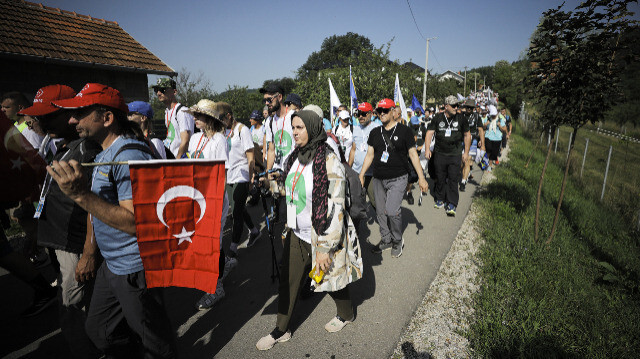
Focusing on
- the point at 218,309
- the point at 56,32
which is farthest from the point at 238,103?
the point at 218,309

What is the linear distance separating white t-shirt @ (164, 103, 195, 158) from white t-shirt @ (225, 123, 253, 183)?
0.93 m

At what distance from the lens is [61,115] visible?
7.65ft

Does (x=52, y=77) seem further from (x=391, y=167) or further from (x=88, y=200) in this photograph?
(x=391, y=167)

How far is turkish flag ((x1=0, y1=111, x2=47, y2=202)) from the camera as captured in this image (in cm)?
301

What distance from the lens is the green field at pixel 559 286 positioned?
2.65m

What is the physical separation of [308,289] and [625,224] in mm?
6208

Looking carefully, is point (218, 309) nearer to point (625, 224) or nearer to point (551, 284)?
point (551, 284)

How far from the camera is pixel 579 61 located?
3936 mm

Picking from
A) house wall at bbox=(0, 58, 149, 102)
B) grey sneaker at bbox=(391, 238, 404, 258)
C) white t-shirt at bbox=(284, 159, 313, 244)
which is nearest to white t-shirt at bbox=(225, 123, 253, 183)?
white t-shirt at bbox=(284, 159, 313, 244)

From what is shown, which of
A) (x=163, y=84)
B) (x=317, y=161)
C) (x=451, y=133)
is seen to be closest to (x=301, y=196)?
(x=317, y=161)

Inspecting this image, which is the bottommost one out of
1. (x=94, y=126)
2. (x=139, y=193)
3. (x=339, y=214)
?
(x=339, y=214)

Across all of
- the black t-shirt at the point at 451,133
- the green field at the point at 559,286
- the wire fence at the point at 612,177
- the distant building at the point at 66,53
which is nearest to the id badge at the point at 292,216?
the green field at the point at 559,286

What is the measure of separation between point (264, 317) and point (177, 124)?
10.8 feet

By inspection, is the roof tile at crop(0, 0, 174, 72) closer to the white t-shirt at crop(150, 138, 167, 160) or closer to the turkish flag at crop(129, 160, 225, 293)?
the white t-shirt at crop(150, 138, 167, 160)
